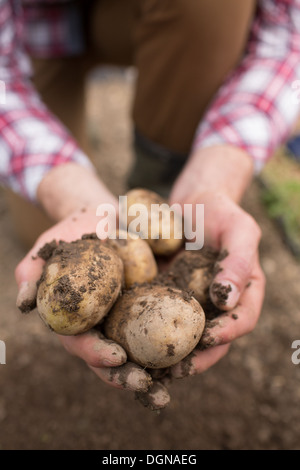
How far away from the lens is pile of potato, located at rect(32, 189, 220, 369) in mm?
1169

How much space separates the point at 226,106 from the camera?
77.0 inches

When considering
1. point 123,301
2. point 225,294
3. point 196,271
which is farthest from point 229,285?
point 123,301

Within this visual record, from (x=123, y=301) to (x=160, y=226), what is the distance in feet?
1.06

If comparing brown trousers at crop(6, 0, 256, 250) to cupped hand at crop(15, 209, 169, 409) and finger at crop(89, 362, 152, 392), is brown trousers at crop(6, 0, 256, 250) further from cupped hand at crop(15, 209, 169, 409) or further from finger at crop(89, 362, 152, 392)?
finger at crop(89, 362, 152, 392)

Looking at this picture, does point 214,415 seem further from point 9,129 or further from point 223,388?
point 9,129

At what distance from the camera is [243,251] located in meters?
1.34

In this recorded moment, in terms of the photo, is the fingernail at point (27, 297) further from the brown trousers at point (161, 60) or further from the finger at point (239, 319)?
the brown trousers at point (161, 60)

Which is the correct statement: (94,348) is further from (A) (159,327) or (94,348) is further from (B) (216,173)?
(B) (216,173)

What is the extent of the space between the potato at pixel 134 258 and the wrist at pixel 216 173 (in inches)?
13.8

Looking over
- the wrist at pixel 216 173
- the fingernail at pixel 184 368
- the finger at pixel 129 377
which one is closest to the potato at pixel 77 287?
the finger at pixel 129 377

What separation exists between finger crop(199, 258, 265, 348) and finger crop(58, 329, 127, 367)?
0.78 ft

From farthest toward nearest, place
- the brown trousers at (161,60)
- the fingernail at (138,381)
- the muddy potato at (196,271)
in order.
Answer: the brown trousers at (161,60) < the muddy potato at (196,271) < the fingernail at (138,381)

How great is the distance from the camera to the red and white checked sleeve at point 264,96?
1891mm

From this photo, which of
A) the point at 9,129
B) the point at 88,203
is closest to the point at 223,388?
the point at 88,203
